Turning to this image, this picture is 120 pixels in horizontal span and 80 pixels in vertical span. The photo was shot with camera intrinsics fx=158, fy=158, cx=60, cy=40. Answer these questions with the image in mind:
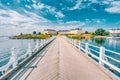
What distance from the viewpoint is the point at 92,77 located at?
674 centimetres

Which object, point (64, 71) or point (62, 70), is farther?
point (62, 70)

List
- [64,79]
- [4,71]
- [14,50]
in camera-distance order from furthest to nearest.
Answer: [14,50]
[4,71]
[64,79]

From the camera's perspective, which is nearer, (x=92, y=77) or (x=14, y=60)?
(x=92, y=77)

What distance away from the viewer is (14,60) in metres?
8.27

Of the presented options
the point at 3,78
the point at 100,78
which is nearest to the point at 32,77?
the point at 3,78

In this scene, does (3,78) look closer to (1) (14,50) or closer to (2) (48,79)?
(2) (48,79)

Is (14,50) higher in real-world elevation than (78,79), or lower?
higher

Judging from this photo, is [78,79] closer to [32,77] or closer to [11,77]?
[32,77]

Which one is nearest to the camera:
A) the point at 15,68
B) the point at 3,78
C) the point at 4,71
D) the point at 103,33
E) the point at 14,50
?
the point at 3,78

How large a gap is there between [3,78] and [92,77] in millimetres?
3687

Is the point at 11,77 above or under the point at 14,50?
under

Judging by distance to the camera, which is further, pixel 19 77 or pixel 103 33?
pixel 103 33

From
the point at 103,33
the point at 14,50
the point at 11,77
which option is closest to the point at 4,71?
the point at 11,77

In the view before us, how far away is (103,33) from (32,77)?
19238cm
